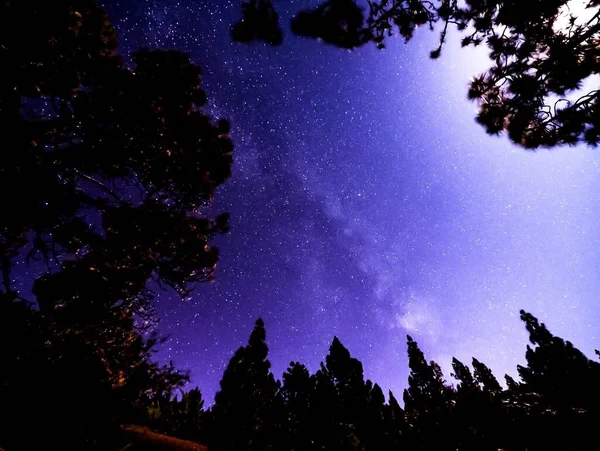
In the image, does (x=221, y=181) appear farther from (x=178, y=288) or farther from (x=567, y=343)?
(x=567, y=343)

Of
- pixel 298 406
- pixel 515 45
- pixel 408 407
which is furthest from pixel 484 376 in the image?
pixel 515 45

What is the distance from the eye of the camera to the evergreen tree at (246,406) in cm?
2156

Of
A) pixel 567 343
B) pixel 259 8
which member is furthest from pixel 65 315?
pixel 567 343

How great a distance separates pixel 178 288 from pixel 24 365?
400 cm

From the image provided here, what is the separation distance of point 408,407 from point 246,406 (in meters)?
28.2

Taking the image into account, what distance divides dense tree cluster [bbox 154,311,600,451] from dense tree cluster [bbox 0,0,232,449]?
31.1 feet

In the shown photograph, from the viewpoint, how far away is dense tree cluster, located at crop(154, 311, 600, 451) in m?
12.8

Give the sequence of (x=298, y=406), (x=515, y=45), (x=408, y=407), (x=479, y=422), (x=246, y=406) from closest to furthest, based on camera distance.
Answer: (x=515, y=45) < (x=479, y=422) < (x=246, y=406) < (x=298, y=406) < (x=408, y=407)

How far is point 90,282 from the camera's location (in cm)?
653

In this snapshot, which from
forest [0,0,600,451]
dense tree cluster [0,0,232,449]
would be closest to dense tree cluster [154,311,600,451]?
forest [0,0,600,451]

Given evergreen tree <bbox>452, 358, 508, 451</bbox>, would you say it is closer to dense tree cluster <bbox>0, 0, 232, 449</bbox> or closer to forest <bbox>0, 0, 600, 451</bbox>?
forest <bbox>0, 0, 600, 451</bbox>

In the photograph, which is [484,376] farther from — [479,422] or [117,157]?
[117,157]

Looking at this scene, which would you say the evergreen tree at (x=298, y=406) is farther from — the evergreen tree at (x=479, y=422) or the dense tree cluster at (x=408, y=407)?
the evergreen tree at (x=479, y=422)

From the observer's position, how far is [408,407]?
130ft
